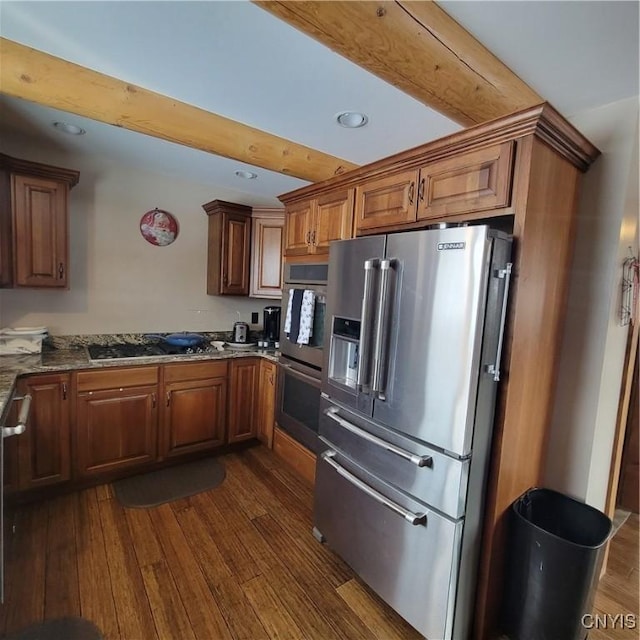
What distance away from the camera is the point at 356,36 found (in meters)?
1.30

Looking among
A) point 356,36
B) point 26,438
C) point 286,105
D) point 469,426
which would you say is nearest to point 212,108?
point 286,105

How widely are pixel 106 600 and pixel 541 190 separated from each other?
265 centimetres

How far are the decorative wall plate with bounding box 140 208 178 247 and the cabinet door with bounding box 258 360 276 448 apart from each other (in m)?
1.45

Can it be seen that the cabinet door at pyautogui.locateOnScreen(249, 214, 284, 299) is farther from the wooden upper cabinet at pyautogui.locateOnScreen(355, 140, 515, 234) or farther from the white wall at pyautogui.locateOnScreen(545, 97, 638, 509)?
the white wall at pyautogui.locateOnScreen(545, 97, 638, 509)

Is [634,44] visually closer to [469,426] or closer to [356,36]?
[356,36]

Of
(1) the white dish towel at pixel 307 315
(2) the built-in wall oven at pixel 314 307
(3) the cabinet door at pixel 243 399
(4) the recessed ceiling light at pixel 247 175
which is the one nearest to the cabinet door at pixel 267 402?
(3) the cabinet door at pixel 243 399

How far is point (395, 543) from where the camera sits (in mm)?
1624

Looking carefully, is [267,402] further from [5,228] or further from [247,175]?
[5,228]

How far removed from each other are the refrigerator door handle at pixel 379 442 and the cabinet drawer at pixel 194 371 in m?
1.30

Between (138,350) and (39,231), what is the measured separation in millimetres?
1070

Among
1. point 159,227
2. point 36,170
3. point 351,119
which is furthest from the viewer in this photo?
point 159,227

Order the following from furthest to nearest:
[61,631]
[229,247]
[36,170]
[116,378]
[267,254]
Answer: [267,254]
[229,247]
[116,378]
[36,170]
[61,631]

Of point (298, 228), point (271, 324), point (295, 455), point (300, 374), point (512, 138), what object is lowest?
point (295, 455)

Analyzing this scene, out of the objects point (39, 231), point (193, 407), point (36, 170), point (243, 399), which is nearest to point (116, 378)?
point (193, 407)
